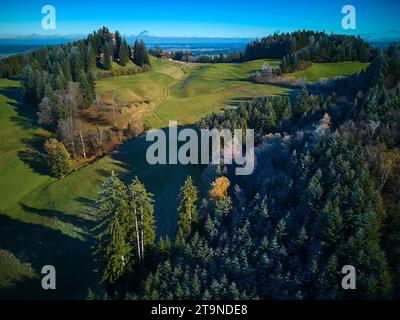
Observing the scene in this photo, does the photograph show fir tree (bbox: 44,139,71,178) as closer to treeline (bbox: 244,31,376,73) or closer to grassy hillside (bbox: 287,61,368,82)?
grassy hillside (bbox: 287,61,368,82)

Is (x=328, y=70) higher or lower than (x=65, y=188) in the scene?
higher

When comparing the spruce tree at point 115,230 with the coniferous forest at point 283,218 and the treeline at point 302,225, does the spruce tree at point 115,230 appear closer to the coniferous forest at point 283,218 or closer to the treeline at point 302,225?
the coniferous forest at point 283,218

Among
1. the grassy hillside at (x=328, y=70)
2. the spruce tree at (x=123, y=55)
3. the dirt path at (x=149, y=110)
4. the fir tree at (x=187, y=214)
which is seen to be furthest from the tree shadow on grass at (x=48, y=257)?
the spruce tree at (x=123, y=55)

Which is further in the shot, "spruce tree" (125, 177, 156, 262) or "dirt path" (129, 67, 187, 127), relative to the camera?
"dirt path" (129, 67, 187, 127)

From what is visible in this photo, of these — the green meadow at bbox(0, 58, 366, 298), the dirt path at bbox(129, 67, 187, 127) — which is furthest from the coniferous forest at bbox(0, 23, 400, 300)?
the dirt path at bbox(129, 67, 187, 127)

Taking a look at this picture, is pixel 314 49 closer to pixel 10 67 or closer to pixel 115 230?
pixel 10 67

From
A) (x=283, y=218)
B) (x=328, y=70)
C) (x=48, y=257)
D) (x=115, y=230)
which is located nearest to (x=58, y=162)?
(x=48, y=257)
